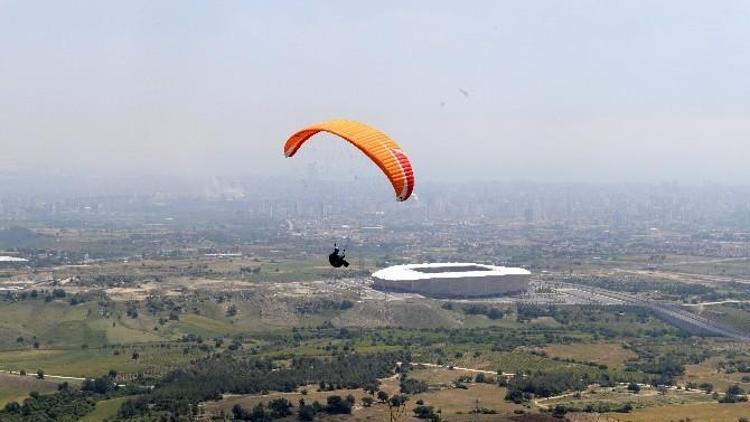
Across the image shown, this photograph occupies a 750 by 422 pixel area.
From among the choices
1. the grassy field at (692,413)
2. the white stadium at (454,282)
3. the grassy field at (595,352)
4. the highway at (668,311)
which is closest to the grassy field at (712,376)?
the grassy field at (595,352)

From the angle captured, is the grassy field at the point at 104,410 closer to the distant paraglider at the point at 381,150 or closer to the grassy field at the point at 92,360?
the grassy field at the point at 92,360

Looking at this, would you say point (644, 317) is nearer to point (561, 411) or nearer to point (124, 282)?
point (561, 411)

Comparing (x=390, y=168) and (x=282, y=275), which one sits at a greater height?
(x=390, y=168)

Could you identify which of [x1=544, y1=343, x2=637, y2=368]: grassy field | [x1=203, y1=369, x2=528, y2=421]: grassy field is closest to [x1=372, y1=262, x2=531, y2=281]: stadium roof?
[x1=544, y1=343, x2=637, y2=368]: grassy field

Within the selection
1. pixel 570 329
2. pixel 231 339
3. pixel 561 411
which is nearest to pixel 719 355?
pixel 570 329

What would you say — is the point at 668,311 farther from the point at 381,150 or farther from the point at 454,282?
the point at 381,150

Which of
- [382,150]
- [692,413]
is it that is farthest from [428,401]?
[382,150]

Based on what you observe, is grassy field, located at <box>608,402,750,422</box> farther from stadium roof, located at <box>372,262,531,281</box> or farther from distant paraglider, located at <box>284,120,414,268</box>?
stadium roof, located at <box>372,262,531,281</box>
